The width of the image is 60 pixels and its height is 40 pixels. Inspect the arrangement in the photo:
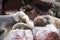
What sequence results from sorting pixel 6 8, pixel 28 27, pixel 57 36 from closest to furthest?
pixel 57 36, pixel 28 27, pixel 6 8

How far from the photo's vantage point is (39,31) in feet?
3.21

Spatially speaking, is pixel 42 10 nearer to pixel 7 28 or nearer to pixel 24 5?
pixel 24 5

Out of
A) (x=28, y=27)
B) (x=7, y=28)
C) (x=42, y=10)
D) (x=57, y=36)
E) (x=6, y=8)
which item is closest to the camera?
(x=57, y=36)

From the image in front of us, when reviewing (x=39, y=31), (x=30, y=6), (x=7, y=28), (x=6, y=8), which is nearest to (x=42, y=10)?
(x=30, y=6)

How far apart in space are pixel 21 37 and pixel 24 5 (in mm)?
2137

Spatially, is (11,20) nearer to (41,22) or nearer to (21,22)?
(21,22)

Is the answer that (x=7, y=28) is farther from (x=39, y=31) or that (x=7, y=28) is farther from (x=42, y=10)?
(x=42, y=10)

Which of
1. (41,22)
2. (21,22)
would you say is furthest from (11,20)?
(41,22)

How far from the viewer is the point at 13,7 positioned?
2980 mm

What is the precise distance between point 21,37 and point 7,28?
0.28 metres

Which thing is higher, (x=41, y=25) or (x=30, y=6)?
(x=41, y=25)

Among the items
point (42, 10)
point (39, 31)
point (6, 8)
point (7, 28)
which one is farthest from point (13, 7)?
point (39, 31)

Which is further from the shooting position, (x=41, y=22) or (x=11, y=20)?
(x=11, y=20)

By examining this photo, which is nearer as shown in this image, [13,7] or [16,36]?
[16,36]
